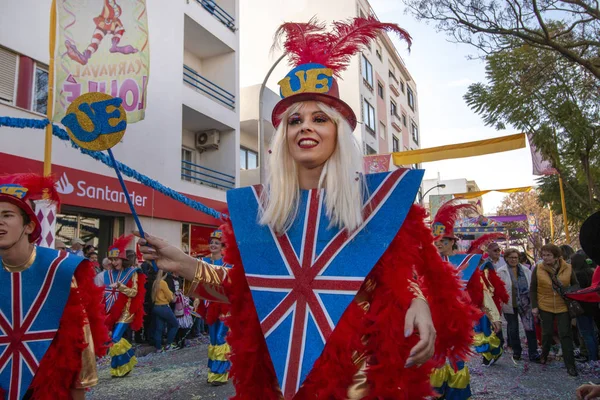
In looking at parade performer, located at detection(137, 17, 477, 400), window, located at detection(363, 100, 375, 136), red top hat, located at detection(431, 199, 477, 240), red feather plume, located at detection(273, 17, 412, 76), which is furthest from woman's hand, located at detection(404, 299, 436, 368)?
window, located at detection(363, 100, 375, 136)

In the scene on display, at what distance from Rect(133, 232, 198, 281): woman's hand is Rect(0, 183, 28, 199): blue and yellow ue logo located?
175cm

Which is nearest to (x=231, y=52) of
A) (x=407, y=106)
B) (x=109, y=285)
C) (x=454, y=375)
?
(x=109, y=285)

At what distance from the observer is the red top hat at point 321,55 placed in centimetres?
218

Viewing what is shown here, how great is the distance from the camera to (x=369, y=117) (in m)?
26.3

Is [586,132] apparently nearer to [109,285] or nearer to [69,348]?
[109,285]

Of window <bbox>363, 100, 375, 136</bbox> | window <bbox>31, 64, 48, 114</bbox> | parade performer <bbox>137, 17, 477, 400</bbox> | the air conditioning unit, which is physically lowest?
parade performer <bbox>137, 17, 477, 400</bbox>

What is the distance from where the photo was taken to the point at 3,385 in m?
2.50

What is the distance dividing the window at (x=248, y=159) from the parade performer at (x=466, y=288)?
42.7 ft

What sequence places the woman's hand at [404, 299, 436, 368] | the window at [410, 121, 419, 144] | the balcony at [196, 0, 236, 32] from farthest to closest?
1. the window at [410, 121, 419, 144]
2. the balcony at [196, 0, 236, 32]
3. the woman's hand at [404, 299, 436, 368]

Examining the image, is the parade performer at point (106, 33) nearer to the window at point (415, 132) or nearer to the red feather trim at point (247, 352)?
the red feather trim at point (247, 352)

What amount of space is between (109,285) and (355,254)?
6393mm

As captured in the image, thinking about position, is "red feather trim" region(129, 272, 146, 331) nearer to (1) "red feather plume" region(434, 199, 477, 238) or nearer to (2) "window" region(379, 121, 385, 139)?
(1) "red feather plume" region(434, 199, 477, 238)

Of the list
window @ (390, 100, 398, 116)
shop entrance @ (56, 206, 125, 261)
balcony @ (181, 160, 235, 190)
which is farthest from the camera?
window @ (390, 100, 398, 116)

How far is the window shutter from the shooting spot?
8328 millimetres
